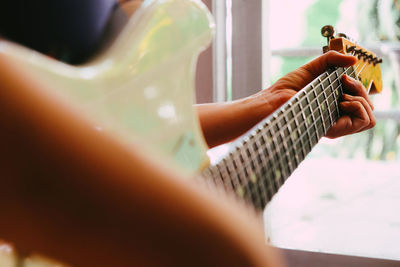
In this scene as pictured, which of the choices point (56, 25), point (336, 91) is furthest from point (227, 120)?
point (56, 25)

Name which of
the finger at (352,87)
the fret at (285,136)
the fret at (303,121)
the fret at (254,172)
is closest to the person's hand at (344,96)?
the finger at (352,87)

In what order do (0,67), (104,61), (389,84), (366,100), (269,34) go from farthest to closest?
(389,84), (269,34), (366,100), (104,61), (0,67)

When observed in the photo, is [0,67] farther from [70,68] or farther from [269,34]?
[269,34]

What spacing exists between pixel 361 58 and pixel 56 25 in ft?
2.62

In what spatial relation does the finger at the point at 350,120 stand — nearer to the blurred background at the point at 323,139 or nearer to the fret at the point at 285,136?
the fret at the point at 285,136

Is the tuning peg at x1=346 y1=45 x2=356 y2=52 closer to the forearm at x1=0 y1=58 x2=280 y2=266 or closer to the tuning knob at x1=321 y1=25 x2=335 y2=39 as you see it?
the tuning knob at x1=321 y1=25 x2=335 y2=39

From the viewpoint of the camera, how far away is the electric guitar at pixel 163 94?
0.30 m

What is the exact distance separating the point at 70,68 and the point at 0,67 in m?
0.07

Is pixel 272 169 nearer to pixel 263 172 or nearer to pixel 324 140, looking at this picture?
pixel 263 172

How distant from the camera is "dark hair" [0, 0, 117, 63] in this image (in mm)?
344

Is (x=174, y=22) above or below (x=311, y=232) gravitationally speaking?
below

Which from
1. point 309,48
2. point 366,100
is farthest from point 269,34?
point 366,100

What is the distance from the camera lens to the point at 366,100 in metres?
0.91

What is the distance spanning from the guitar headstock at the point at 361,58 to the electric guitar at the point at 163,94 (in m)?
0.43
